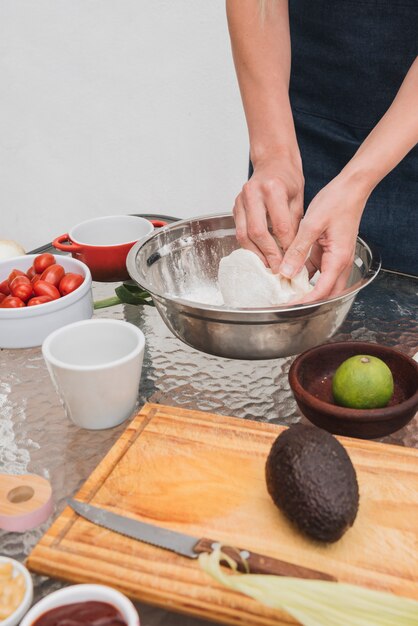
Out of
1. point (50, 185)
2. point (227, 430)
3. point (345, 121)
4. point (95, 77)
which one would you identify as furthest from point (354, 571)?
point (50, 185)

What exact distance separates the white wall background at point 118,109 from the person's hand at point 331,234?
1665mm

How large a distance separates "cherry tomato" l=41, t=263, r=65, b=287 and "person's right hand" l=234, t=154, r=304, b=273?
366 millimetres

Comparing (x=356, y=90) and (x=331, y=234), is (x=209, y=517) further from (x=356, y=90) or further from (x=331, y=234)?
(x=356, y=90)

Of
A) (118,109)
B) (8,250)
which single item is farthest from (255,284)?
(118,109)

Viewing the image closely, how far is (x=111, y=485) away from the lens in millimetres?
925

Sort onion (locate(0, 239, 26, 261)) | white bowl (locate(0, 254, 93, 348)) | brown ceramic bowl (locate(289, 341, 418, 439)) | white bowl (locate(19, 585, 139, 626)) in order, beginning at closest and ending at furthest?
1. white bowl (locate(19, 585, 139, 626))
2. brown ceramic bowl (locate(289, 341, 418, 439))
3. white bowl (locate(0, 254, 93, 348))
4. onion (locate(0, 239, 26, 261))

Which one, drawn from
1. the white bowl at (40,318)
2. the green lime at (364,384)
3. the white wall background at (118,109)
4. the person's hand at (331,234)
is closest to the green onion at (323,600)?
the green lime at (364,384)

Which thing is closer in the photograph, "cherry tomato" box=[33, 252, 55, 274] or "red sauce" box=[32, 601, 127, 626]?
"red sauce" box=[32, 601, 127, 626]

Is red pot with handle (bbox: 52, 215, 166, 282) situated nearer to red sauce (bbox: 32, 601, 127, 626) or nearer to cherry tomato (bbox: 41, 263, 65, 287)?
cherry tomato (bbox: 41, 263, 65, 287)

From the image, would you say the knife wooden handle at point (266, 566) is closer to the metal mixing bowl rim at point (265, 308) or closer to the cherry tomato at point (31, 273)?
the metal mixing bowl rim at point (265, 308)

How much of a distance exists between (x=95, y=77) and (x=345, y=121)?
5.64 ft

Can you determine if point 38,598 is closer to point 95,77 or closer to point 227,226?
point 227,226

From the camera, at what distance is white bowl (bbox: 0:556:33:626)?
2.36 ft

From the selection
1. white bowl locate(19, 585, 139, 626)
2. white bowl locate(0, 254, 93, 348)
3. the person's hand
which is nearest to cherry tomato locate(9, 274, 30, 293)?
white bowl locate(0, 254, 93, 348)
